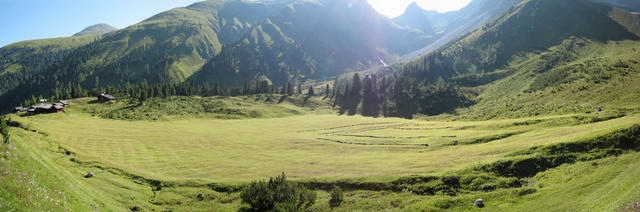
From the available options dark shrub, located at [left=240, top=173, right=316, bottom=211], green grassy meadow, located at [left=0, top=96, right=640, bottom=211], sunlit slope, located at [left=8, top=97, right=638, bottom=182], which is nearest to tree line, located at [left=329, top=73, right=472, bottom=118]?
sunlit slope, located at [left=8, top=97, right=638, bottom=182]

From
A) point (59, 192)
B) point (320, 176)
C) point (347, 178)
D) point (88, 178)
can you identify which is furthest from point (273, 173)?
point (59, 192)

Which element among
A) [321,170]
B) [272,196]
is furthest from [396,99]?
[272,196]

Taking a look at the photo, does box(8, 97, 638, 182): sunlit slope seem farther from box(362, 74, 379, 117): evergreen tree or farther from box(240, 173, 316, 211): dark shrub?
box(362, 74, 379, 117): evergreen tree

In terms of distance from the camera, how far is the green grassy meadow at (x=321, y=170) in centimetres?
2036

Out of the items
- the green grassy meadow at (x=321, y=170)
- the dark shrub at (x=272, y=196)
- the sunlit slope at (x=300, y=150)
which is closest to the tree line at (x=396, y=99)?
the sunlit slope at (x=300, y=150)

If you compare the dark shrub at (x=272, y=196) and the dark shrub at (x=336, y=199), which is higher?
the dark shrub at (x=272, y=196)

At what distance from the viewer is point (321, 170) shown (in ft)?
139

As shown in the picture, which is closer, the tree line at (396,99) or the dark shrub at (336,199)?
the dark shrub at (336,199)

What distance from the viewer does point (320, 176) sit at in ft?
128

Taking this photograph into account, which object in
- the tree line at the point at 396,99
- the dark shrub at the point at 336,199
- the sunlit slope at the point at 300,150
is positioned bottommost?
the dark shrub at the point at 336,199

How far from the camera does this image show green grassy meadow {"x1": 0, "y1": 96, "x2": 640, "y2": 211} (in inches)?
802

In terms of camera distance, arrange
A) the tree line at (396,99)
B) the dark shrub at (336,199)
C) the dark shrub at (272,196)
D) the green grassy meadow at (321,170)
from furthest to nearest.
A: the tree line at (396,99) → the dark shrub at (336,199) → the dark shrub at (272,196) → the green grassy meadow at (321,170)

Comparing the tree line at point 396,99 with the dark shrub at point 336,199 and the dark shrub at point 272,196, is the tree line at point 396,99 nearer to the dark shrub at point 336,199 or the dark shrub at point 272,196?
the dark shrub at point 336,199

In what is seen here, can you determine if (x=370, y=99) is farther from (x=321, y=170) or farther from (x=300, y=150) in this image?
(x=321, y=170)
